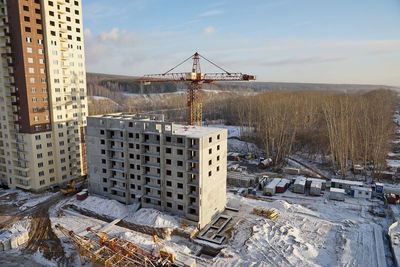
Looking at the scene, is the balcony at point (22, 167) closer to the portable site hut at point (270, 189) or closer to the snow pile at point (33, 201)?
the snow pile at point (33, 201)

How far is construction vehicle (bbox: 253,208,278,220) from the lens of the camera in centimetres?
3522

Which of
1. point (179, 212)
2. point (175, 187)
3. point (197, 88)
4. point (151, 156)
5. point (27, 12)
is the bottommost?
point (179, 212)

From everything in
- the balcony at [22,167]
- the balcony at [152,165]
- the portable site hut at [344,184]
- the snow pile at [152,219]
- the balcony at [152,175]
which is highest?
the balcony at [152,165]

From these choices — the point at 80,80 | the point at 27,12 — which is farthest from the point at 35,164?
the point at 27,12

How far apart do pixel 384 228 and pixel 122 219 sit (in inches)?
1278

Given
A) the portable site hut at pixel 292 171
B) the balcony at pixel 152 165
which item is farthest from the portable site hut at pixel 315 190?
the balcony at pixel 152 165

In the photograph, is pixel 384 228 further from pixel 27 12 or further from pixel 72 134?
pixel 27 12

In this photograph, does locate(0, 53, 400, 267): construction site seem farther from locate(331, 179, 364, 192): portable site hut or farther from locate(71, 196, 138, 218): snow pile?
locate(331, 179, 364, 192): portable site hut

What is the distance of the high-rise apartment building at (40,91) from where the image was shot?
1576 inches

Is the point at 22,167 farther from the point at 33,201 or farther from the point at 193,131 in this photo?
the point at 193,131

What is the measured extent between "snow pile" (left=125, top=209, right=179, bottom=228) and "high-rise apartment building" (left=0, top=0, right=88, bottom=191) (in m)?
20.0

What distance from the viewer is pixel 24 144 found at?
137 feet

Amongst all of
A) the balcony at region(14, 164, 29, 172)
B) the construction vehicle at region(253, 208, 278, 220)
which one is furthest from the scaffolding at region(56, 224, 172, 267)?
the balcony at region(14, 164, 29, 172)

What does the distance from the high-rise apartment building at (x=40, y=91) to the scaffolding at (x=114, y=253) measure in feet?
66.6
